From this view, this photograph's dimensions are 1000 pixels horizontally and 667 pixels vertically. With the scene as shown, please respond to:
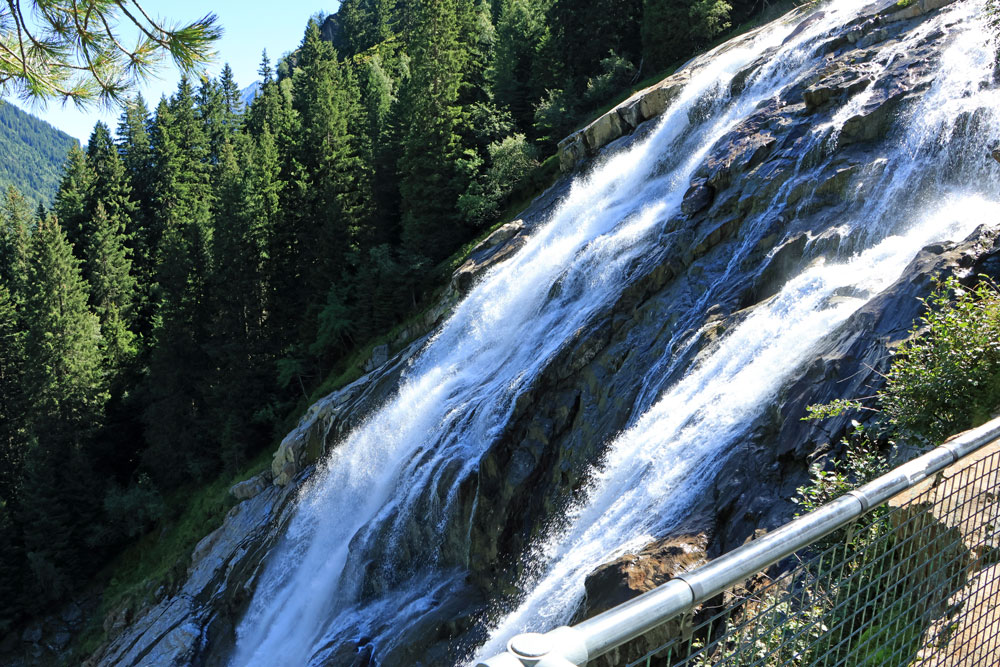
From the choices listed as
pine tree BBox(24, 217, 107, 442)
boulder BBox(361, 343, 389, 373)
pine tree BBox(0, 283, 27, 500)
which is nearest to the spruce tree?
boulder BBox(361, 343, 389, 373)

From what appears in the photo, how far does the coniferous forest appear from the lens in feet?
111

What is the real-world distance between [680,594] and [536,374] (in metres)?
14.0

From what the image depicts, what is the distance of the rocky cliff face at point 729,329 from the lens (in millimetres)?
9953

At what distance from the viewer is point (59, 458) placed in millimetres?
38844

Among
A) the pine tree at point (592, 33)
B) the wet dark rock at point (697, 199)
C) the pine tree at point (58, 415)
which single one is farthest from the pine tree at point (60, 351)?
the wet dark rock at point (697, 199)

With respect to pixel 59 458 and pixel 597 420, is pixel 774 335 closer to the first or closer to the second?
pixel 597 420

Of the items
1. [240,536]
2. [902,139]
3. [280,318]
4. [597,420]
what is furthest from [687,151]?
[280,318]

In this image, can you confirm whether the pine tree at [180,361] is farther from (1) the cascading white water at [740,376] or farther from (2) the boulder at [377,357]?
(1) the cascading white water at [740,376]

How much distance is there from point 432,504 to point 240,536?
1247 centimetres

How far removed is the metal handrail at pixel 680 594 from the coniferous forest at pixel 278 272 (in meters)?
29.0

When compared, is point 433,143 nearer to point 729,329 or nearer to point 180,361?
point 180,361

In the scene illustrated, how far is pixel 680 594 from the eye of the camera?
8.66ft

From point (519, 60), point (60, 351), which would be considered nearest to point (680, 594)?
point (519, 60)

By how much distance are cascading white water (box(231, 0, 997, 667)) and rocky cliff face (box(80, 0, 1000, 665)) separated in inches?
17.3
